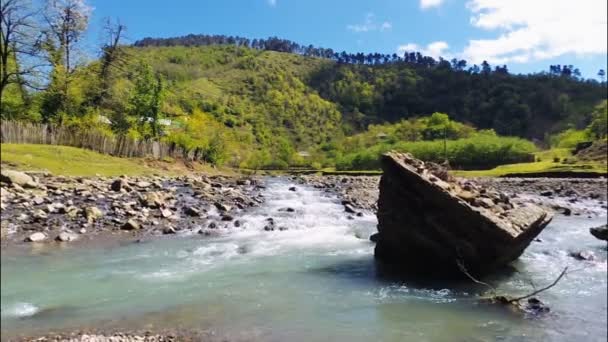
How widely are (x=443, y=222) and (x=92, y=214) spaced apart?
13.6 m

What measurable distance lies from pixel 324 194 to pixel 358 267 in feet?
68.1

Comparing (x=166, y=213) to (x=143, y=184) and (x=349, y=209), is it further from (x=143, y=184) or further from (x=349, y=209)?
(x=349, y=209)

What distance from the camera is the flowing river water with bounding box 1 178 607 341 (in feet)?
29.0

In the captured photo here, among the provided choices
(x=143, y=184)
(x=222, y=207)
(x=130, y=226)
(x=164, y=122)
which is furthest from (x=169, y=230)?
(x=164, y=122)

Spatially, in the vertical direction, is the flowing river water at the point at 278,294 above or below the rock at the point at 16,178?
below

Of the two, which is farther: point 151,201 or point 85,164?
point 85,164

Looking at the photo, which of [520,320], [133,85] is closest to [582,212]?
[520,320]

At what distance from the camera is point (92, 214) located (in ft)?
62.8

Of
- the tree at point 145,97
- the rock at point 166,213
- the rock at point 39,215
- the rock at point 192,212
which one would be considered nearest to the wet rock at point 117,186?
the rock at point 166,213

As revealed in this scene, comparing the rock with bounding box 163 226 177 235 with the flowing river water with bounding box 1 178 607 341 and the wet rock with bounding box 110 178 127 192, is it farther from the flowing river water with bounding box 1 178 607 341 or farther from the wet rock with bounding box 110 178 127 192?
the wet rock with bounding box 110 178 127 192

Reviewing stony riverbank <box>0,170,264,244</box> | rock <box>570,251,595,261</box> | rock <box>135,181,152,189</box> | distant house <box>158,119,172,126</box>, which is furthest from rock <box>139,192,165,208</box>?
distant house <box>158,119,172,126</box>

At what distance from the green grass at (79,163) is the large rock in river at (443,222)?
14.8m

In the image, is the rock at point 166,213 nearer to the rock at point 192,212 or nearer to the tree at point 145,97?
the rock at point 192,212

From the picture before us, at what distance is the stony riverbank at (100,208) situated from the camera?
55.1 ft
